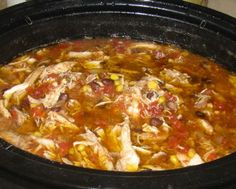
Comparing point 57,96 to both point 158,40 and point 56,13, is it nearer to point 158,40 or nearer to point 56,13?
point 56,13

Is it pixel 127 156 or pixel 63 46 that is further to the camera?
pixel 63 46

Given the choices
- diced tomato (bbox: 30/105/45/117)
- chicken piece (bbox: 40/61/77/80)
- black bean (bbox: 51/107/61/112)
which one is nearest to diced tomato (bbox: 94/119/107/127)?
black bean (bbox: 51/107/61/112)

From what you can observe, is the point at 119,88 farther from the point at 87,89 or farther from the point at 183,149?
the point at 183,149

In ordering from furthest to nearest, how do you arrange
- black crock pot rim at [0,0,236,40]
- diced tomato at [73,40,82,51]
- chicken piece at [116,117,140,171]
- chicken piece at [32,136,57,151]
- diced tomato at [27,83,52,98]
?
diced tomato at [73,40,82,51] < black crock pot rim at [0,0,236,40] < diced tomato at [27,83,52,98] < chicken piece at [32,136,57,151] < chicken piece at [116,117,140,171]

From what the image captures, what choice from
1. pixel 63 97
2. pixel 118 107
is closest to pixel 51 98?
pixel 63 97

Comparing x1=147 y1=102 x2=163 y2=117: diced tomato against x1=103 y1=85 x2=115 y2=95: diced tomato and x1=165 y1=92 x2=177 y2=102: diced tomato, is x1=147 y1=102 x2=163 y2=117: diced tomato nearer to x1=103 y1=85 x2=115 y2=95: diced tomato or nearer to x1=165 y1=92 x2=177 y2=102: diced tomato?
x1=165 y1=92 x2=177 y2=102: diced tomato
